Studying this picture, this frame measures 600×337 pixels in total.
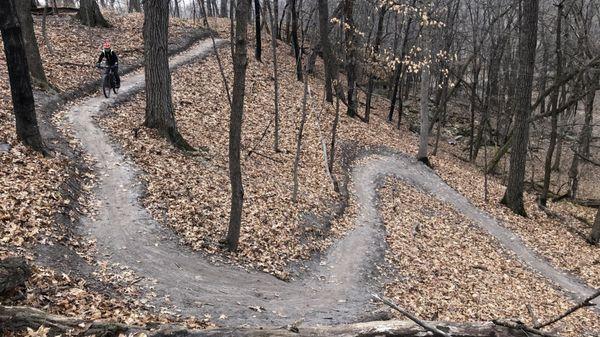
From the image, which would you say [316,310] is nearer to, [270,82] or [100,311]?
[100,311]

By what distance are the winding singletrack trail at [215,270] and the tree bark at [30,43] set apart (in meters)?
1.96

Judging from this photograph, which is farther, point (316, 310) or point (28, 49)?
point (28, 49)

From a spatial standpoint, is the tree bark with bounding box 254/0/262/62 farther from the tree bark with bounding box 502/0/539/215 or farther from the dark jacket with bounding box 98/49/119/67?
the tree bark with bounding box 502/0/539/215

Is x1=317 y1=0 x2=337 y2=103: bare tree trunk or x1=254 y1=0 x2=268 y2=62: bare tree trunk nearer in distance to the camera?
x1=317 y1=0 x2=337 y2=103: bare tree trunk

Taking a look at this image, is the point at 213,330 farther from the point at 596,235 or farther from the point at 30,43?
the point at 596,235

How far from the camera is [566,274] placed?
1492cm

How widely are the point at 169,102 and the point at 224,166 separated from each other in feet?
8.97

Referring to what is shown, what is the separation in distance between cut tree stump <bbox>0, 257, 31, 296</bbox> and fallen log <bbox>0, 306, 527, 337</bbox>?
73 cm

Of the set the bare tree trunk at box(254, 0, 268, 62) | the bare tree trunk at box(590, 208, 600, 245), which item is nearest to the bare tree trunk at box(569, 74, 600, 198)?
the bare tree trunk at box(590, 208, 600, 245)

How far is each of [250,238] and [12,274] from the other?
240 inches

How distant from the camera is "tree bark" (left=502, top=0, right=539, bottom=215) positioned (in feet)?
60.3

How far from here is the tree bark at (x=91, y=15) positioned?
27.2 meters

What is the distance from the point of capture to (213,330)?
5312 millimetres

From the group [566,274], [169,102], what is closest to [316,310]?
[169,102]
